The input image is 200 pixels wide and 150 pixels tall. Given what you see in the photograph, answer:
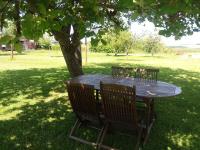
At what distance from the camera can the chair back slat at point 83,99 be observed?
17.9 ft

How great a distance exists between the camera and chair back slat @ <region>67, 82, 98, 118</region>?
215 inches

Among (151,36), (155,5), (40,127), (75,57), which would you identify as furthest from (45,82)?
(151,36)

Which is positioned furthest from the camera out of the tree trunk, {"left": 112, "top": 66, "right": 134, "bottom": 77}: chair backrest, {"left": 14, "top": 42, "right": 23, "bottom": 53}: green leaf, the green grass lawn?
the tree trunk

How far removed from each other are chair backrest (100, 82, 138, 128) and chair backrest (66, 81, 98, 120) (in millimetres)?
291

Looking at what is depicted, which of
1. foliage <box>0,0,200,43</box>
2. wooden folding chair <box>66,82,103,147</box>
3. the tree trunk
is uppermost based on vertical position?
foliage <box>0,0,200,43</box>

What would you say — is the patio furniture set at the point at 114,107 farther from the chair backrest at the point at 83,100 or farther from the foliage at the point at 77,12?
the foliage at the point at 77,12

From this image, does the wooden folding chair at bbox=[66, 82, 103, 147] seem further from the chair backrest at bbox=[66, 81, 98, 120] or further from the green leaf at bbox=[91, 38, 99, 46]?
the green leaf at bbox=[91, 38, 99, 46]

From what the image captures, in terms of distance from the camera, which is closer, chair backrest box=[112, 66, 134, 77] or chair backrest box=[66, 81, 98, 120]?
chair backrest box=[66, 81, 98, 120]

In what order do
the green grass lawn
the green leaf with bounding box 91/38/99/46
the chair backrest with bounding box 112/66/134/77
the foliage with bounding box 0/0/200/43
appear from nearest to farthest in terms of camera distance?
the foliage with bounding box 0/0/200/43, the green leaf with bounding box 91/38/99/46, the green grass lawn, the chair backrest with bounding box 112/66/134/77

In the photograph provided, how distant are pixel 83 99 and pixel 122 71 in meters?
3.25

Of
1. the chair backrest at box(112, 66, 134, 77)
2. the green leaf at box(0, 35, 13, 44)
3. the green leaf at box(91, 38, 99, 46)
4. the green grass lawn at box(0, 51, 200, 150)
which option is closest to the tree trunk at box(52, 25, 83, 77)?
the green grass lawn at box(0, 51, 200, 150)

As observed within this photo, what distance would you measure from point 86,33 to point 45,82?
9.47 meters

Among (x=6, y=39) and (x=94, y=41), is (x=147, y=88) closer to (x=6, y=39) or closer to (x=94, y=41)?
(x=94, y=41)

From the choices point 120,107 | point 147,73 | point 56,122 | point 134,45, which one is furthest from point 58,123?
point 134,45
